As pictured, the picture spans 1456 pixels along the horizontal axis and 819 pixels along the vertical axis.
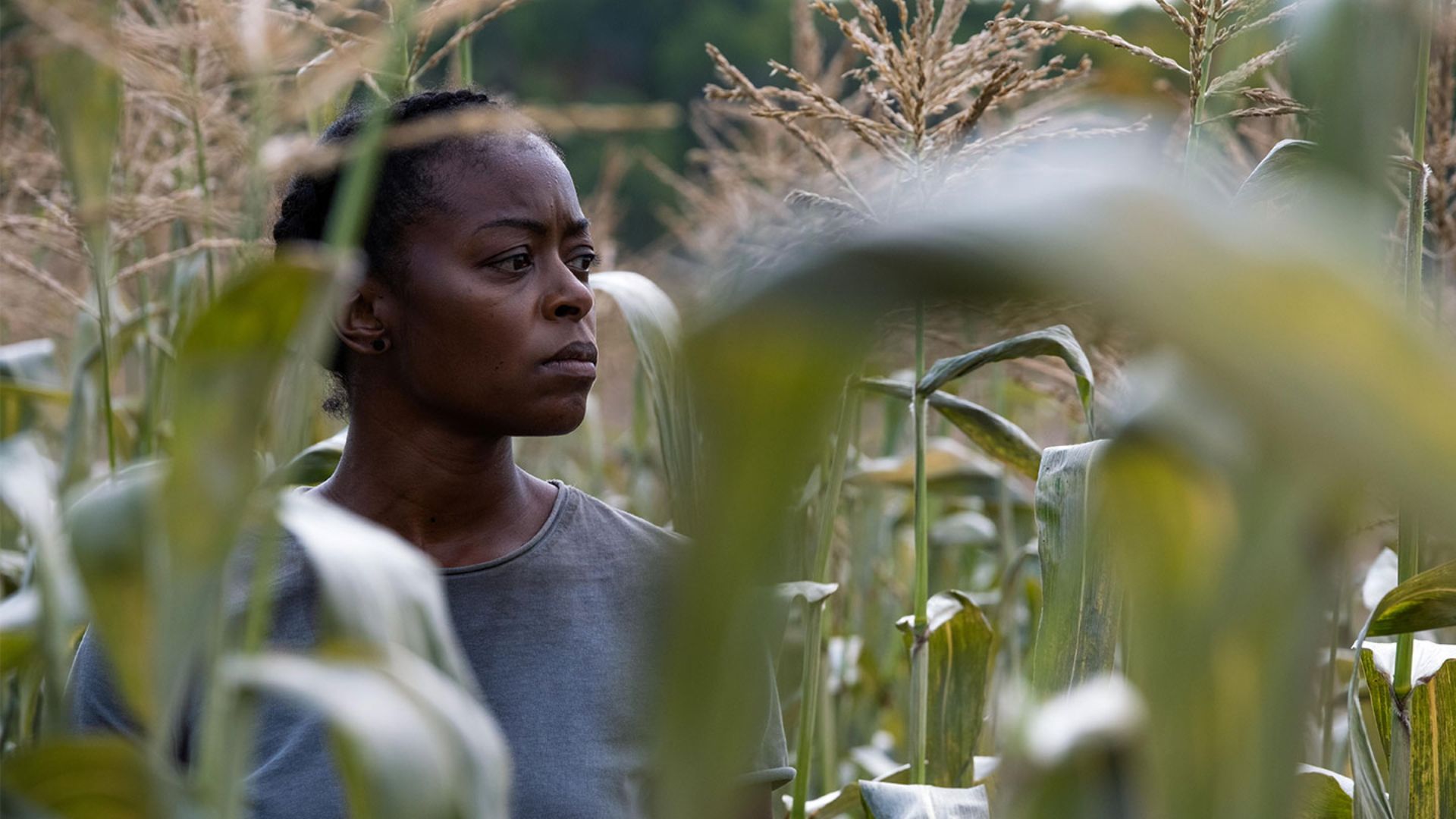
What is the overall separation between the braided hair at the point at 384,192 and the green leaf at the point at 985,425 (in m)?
0.51

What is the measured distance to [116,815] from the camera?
614 mm

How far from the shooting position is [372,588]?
1.77 feet

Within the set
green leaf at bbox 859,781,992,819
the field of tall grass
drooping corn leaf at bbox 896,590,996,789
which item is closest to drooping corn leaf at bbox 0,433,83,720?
the field of tall grass

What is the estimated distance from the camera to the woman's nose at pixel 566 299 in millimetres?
1495

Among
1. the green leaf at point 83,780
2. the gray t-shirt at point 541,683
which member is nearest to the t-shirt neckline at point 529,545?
the gray t-shirt at point 541,683

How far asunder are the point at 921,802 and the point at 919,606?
0.69 ft

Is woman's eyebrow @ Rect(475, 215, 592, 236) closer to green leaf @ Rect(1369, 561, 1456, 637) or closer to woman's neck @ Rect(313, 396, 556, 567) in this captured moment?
woman's neck @ Rect(313, 396, 556, 567)

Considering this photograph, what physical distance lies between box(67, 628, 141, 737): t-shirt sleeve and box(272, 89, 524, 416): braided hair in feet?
1.43

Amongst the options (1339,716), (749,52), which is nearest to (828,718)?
(1339,716)

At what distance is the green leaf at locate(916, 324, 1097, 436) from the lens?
53.7 inches

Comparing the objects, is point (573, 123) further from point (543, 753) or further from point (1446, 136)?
point (1446, 136)

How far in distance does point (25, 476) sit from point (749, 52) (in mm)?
17946

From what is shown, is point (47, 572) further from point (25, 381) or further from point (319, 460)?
point (25, 381)

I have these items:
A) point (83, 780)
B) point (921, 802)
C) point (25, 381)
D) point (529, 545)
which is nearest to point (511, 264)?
point (529, 545)
